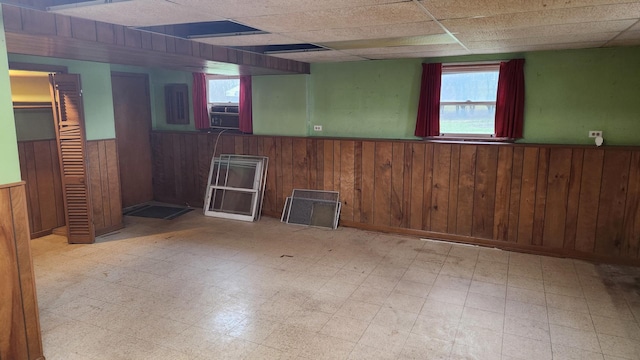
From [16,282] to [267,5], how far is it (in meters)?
2.27

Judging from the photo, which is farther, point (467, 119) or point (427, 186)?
point (427, 186)

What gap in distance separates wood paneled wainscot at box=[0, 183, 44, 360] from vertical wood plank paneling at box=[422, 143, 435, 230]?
13.5 ft

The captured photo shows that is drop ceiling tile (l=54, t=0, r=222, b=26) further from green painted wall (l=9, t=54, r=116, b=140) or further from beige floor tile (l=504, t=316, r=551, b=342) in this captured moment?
beige floor tile (l=504, t=316, r=551, b=342)

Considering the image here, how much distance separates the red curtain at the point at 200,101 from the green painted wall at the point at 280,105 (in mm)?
906

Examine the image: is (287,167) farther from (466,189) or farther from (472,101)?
(472,101)

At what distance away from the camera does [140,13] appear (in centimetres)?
267

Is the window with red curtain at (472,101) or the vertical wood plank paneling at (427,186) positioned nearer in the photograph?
the window with red curtain at (472,101)

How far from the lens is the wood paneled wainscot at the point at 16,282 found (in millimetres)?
2471

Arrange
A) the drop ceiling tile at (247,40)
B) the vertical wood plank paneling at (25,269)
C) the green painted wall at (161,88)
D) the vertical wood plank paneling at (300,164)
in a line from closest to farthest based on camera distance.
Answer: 1. the vertical wood plank paneling at (25,269)
2. the drop ceiling tile at (247,40)
3. the vertical wood plank paneling at (300,164)
4. the green painted wall at (161,88)

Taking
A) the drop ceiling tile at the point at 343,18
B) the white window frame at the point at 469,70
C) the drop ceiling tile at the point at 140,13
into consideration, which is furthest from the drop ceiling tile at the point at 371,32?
the white window frame at the point at 469,70

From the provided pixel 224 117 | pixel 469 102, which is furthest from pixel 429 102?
pixel 224 117

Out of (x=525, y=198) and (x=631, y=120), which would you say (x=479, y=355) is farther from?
(x=631, y=120)

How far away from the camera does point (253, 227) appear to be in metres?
5.76

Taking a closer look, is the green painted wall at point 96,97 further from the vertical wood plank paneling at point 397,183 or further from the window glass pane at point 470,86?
the window glass pane at point 470,86
